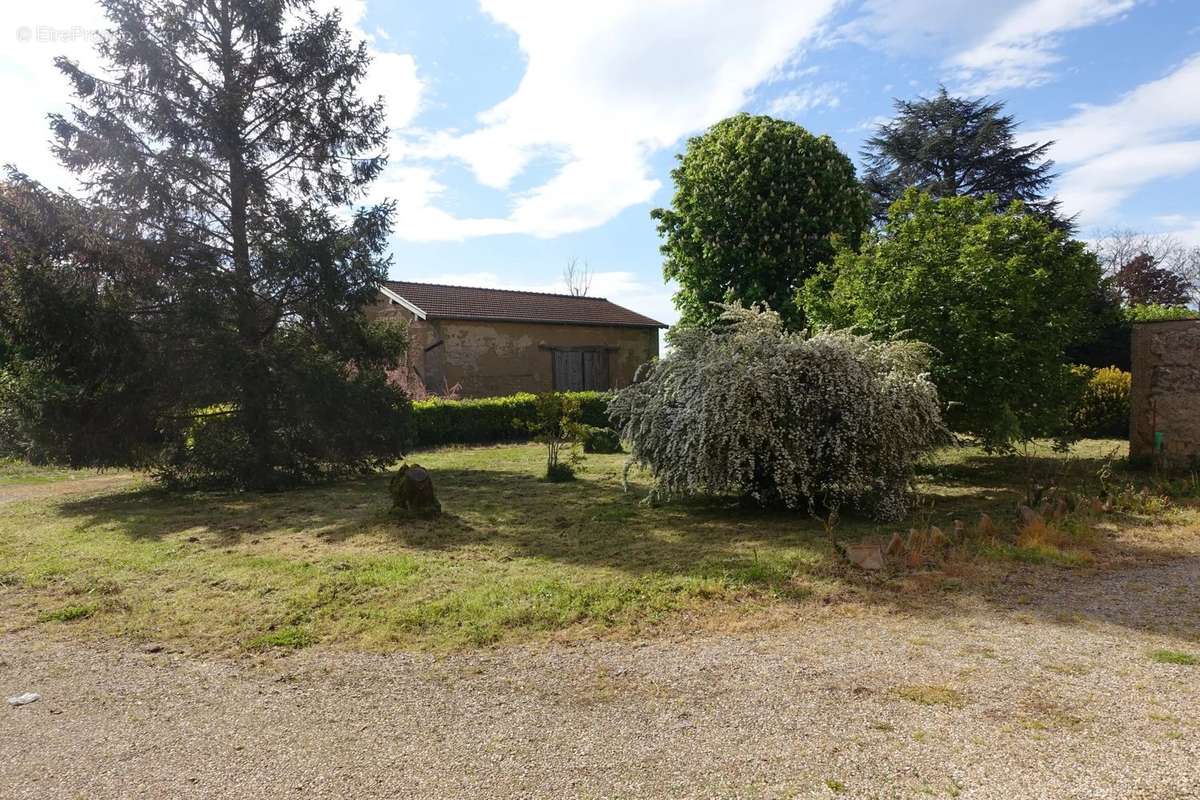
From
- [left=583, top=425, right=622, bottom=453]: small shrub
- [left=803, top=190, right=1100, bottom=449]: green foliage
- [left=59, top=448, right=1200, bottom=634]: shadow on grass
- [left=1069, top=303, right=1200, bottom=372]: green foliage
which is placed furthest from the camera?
[left=1069, top=303, right=1200, bottom=372]: green foliage

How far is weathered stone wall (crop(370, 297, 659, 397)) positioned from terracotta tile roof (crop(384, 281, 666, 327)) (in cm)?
28

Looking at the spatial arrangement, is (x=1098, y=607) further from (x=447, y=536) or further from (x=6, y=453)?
(x=6, y=453)

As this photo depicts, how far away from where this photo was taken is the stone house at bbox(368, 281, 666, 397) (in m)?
20.1

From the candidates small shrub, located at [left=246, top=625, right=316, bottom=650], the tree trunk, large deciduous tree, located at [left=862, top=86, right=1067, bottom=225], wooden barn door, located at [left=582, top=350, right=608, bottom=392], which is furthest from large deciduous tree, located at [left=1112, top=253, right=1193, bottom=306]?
small shrub, located at [left=246, top=625, right=316, bottom=650]

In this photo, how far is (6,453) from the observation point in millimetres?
10375

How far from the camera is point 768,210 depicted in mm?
15234

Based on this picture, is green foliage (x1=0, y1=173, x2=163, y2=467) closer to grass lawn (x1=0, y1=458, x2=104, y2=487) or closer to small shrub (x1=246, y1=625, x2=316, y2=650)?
grass lawn (x1=0, y1=458, x2=104, y2=487)

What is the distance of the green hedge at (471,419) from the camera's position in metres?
16.4

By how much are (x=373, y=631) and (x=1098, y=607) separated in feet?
15.5

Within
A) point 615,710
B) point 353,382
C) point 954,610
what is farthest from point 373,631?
point 353,382

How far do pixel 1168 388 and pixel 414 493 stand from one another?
1049 centimetres

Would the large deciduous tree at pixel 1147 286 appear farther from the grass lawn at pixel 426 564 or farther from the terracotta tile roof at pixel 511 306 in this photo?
the grass lawn at pixel 426 564

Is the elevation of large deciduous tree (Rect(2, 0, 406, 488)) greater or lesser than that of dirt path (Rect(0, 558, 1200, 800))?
greater

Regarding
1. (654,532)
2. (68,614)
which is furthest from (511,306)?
(68,614)
